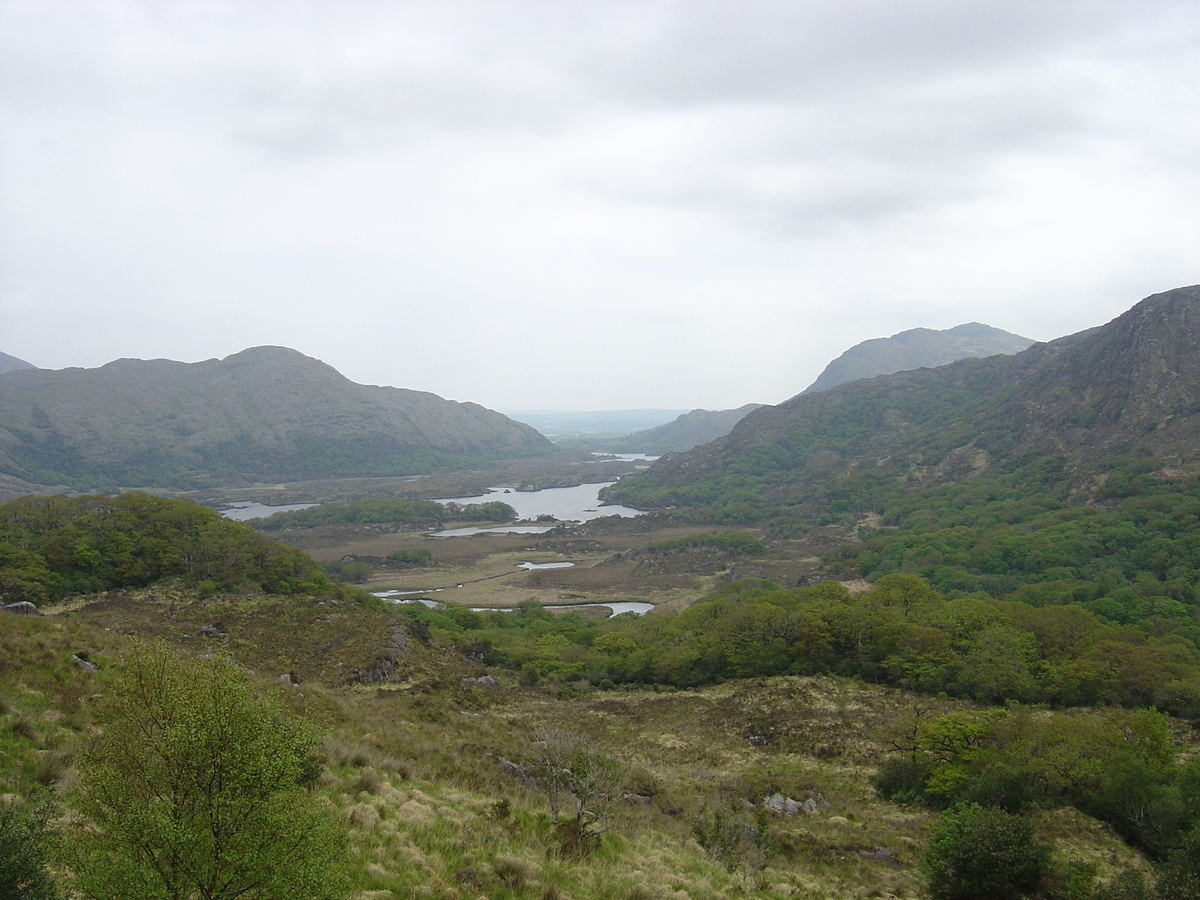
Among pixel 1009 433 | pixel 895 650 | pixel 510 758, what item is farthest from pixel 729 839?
pixel 1009 433

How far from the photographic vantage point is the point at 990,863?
1725cm

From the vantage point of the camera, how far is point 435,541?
445ft

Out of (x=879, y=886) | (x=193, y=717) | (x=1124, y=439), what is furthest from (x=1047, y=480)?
(x=193, y=717)

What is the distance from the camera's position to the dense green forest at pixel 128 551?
45.8 m

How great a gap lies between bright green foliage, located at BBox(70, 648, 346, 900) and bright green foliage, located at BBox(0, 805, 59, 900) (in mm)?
441

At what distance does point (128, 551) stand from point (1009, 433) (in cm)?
14472

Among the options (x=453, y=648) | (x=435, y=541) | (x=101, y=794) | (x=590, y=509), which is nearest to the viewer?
(x=101, y=794)

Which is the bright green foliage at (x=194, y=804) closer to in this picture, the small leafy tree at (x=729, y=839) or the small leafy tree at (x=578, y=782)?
the small leafy tree at (x=578, y=782)

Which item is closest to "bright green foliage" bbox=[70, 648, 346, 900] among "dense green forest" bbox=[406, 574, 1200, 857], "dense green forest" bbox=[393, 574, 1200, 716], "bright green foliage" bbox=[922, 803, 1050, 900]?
"bright green foliage" bbox=[922, 803, 1050, 900]

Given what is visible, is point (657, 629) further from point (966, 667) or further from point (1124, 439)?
point (1124, 439)

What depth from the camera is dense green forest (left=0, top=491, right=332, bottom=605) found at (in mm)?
45844

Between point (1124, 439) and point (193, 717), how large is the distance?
5185 inches

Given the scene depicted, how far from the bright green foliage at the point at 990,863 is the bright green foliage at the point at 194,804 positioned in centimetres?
1687

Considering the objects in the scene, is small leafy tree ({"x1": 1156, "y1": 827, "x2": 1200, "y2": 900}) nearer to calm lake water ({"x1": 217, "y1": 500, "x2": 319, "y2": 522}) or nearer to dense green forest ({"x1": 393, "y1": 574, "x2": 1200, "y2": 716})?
dense green forest ({"x1": 393, "y1": 574, "x2": 1200, "y2": 716})
